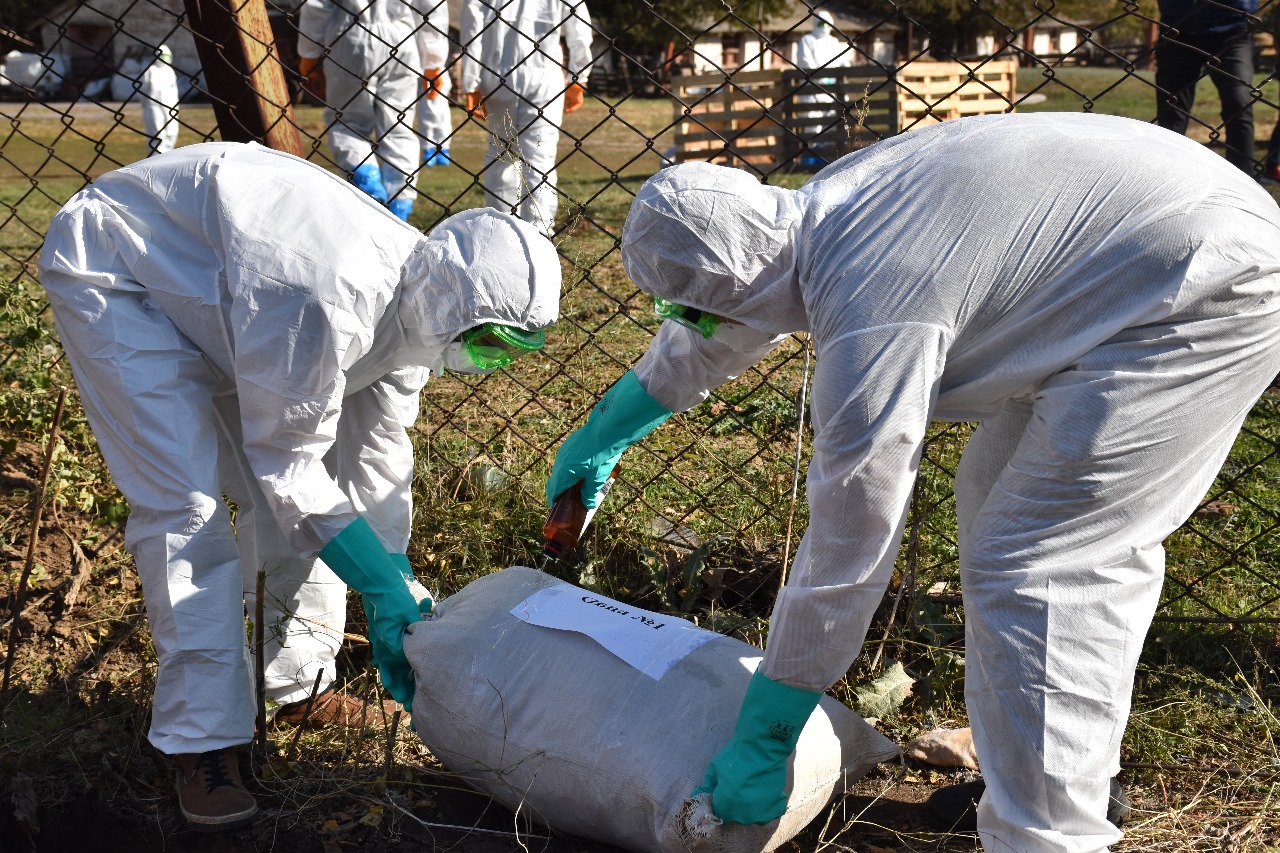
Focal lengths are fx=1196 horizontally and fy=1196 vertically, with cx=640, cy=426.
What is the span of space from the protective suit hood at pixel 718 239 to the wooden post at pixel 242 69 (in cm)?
140

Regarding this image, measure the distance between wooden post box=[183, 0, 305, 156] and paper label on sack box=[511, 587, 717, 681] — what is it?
1.34 metres

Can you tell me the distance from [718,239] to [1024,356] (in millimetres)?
477

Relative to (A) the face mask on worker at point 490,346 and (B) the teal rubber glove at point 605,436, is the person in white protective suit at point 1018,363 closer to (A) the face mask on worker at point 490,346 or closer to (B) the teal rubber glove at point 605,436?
(A) the face mask on worker at point 490,346

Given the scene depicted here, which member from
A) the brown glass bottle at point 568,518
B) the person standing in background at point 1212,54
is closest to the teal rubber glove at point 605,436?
the brown glass bottle at point 568,518

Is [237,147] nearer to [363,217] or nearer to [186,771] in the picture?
[363,217]

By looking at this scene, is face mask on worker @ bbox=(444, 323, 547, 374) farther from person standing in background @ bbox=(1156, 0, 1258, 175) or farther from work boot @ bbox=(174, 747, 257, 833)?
person standing in background @ bbox=(1156, 0, 1258, 175)

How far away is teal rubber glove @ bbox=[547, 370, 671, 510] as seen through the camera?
2408 mm

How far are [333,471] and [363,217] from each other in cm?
66

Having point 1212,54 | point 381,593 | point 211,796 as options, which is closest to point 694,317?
point 381,593

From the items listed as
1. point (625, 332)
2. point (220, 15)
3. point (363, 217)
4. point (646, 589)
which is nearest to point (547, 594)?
point (646, 589)

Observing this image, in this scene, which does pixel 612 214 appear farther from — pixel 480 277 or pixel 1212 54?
pixel 480 277

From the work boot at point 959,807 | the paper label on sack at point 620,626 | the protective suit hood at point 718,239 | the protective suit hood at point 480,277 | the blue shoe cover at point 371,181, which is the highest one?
the protective suit hood at point 718,239

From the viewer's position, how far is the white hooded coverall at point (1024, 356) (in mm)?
1671

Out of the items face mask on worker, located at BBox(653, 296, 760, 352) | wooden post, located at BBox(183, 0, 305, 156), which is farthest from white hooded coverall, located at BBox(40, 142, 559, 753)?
wooden post, located at BBox(183, 0, 305, 156)
